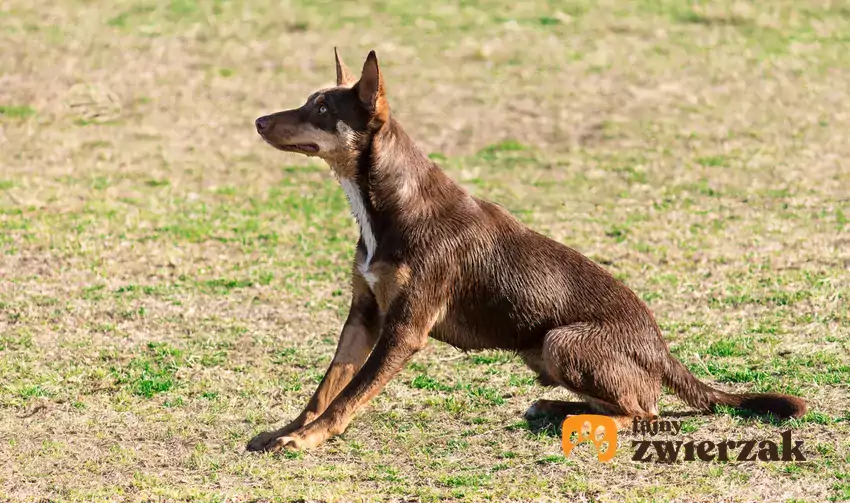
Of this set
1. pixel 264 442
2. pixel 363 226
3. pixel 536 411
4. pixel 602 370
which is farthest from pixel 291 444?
pixel 602 370

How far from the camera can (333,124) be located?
22.8ft

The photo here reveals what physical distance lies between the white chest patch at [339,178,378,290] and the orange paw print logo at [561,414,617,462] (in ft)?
4.61

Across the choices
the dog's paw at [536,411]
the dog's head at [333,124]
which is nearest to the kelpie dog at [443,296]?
the dog's head at [333,124]


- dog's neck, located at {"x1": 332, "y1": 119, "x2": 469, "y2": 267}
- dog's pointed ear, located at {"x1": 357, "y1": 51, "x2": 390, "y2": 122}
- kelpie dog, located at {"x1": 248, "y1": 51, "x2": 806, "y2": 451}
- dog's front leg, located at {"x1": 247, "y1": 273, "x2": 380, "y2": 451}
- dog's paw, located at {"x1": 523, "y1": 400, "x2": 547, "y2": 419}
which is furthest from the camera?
dog's paw, located at {"x1": 523, "y1": 400, "x2": 547, "y2": 419}

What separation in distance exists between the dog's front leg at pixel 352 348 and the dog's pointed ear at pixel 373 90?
970 millimetres

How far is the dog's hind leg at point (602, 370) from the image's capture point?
270 inches

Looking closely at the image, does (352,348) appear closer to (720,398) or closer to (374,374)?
(374,374)

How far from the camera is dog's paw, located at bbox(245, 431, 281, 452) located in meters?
6.90

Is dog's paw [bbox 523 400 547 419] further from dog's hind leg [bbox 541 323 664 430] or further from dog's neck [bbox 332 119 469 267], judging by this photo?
dog's neck [bbox 332 119 469 267]

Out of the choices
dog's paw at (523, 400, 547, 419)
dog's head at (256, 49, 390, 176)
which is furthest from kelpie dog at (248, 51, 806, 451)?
dog's paw at (523, 400, 547, 419)

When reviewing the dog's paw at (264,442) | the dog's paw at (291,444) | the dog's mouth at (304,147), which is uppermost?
the dog's mouth at (304,147)

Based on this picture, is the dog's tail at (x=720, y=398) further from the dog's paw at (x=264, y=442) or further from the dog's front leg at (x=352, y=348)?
the dog's paw at (x=264, y=442)

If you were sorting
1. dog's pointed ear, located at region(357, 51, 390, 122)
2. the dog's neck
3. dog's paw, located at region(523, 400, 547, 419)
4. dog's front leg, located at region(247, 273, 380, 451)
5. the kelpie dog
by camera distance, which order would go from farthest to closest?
dog's paw, located at region(523, 400, 547, 419), dog's front leg, located at region(247, 273, 380, 451), the dog's neck, the kelpie dog, dog's pointed ear, located at region(357, 51, 390, 122)

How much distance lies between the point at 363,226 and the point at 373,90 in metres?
0.80
